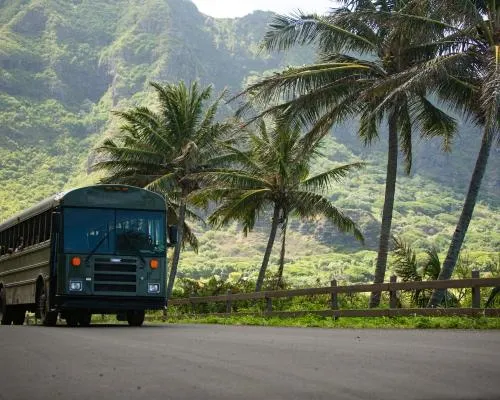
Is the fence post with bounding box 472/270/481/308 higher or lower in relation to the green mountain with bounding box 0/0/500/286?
lower

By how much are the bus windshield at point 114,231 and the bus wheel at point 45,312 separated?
5.55ft

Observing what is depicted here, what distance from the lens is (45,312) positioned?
2205 cm

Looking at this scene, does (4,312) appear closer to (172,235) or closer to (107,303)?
(107,303)

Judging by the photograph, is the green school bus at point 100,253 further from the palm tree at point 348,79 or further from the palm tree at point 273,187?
the palm tree at point 273,187

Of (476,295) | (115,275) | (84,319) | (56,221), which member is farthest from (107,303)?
(476,295)

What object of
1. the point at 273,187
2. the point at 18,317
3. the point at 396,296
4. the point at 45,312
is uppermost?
the point at 273,187

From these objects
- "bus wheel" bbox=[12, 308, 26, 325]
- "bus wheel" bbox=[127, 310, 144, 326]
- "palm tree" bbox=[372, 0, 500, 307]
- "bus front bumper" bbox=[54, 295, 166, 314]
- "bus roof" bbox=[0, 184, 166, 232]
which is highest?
"palm tree" bbox=[372, 0, 500, 307]

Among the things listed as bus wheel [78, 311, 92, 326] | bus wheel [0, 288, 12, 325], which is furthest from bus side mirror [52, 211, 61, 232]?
bus wheel [0, 288, 12, 325]

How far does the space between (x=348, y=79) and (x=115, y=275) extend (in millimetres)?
11695

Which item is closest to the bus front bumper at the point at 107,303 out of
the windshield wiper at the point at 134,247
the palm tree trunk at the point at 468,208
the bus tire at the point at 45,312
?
the bus tire at the point at 45,312

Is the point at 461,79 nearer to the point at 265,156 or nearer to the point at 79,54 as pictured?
the point at 265,156

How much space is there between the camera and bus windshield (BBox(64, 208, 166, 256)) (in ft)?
69.8

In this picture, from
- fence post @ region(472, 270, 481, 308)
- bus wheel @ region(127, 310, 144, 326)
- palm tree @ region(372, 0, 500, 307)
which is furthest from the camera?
palm tree @ region(372, 0, 500, 307)

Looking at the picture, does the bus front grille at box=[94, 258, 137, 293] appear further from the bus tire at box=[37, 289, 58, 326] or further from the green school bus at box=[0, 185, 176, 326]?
the bus tire at box=[37, 289, 58, 326]
